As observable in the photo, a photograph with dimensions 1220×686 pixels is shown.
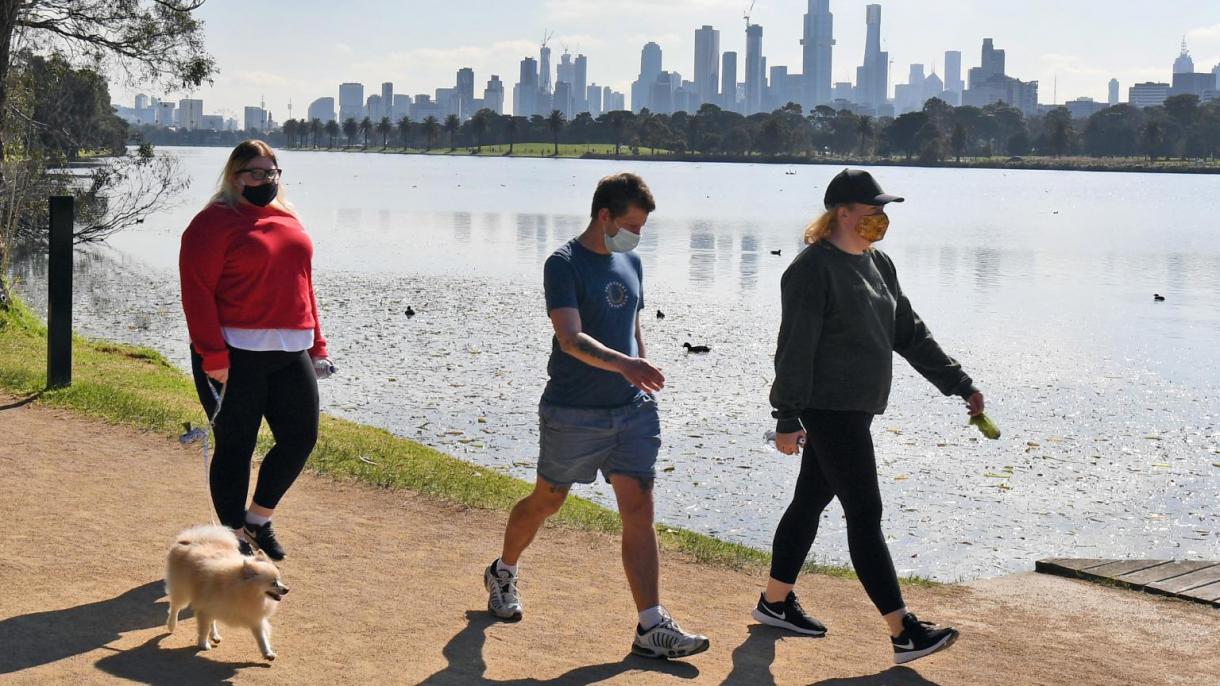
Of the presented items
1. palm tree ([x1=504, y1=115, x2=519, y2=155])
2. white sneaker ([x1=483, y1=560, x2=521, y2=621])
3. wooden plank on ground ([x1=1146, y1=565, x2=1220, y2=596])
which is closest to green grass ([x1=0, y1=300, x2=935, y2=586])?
wooden plank on ground ([x1=1146, y1=565, x2=1220, y2=596])

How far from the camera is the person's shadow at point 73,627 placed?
452 cm

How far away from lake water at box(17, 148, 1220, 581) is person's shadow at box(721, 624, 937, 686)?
152 inches

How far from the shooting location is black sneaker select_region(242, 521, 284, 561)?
18.4 ft

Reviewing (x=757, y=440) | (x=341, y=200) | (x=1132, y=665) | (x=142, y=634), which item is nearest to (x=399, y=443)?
(x=757, y=440)

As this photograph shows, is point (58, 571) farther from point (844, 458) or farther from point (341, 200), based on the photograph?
point (341, 200)

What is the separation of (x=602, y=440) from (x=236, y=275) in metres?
1.61

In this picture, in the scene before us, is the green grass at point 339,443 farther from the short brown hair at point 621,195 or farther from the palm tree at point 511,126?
the palm tree at point 511,126

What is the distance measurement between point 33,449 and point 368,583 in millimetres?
3339

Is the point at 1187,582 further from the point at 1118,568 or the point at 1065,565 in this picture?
the point at 1065,565

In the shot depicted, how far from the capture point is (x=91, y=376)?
11.0 m

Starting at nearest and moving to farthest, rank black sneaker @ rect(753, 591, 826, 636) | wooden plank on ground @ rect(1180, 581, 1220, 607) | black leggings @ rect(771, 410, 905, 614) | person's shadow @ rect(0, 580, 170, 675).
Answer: person's shadow @ rect(0, 580, 170, 675) < black leggings @ rect(771, 410, 905, 614) < black sneaker @ rect(753, 591, 826, 636) < wooden plank on ground @ rect(1180, 581, 1220, 607)

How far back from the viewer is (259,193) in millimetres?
5355

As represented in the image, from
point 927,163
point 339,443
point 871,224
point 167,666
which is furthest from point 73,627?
point 927,163

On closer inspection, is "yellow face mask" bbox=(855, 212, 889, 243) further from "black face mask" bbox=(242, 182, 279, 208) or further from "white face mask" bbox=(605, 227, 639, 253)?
"black face mask" bbox=(242, 182, 279, 208)
